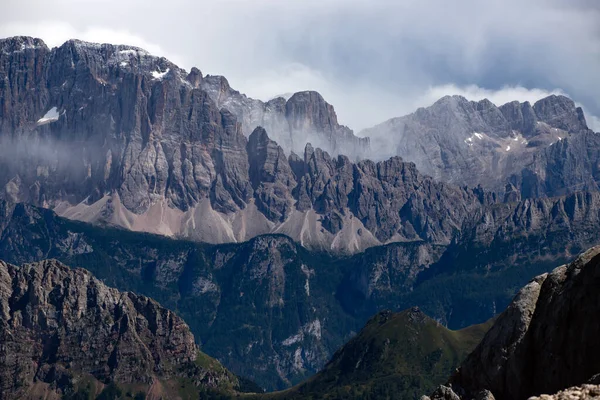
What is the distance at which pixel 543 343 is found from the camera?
2456 inches

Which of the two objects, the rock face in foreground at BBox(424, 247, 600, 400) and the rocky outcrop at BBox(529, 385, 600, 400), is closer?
the rocky outcrop at BBox(529, 385, 600, 400)

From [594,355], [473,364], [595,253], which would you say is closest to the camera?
Answer: [594,355]

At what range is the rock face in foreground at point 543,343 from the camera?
59281 mm

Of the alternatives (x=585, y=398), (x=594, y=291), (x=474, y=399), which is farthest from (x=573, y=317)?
(x=585, y=398)

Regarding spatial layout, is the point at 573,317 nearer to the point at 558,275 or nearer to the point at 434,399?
the point at 558,275

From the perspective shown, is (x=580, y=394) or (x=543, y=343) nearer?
(x=580, y=394)

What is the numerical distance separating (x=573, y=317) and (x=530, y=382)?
5.24m

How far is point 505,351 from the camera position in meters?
64.6

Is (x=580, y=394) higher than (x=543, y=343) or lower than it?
lower

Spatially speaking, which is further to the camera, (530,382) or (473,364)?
(473,364)

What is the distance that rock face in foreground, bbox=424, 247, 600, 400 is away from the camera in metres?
59.3

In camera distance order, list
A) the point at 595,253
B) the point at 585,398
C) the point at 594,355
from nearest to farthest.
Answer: the point at 585,398 → the point at 594,355 → the point at 595,253

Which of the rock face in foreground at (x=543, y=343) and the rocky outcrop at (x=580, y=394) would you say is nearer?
the rocky outcrop at (x=580, y=394)

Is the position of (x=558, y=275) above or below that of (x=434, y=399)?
above
